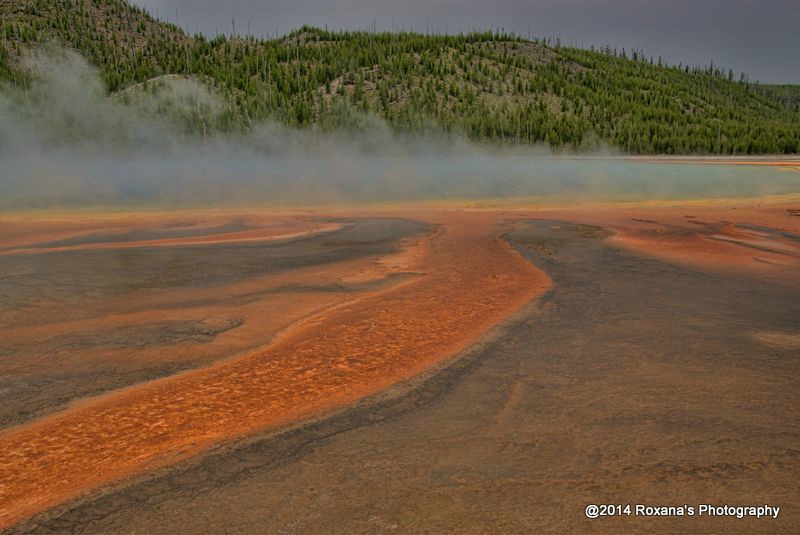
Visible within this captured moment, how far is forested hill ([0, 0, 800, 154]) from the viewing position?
4141 inches

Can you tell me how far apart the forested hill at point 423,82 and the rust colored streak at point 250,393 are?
9783 centimetres

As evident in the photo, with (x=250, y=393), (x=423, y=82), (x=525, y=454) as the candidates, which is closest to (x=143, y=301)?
(x=250, y=393)

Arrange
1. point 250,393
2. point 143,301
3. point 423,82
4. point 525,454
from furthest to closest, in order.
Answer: point 423,82, point 143,301, point 250,393, point 525,454

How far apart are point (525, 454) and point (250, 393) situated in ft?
7.65

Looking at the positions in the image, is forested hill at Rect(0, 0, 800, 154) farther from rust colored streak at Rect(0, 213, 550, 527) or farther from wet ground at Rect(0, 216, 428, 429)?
rust colored streak at Rect(0, 213, 550, 527)

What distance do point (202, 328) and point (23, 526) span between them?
12.8 ft

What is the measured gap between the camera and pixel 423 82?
398ft

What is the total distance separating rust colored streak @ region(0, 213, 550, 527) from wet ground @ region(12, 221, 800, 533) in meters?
0.25

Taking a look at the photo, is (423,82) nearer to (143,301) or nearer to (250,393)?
(143,301)

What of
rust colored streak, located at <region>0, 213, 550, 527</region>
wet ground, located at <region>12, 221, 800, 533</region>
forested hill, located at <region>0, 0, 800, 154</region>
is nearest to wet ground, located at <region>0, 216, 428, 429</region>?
rust colored streak, located at <region>0, 213, 550, 527</region>

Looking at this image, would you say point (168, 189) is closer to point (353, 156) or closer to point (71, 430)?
point (71, 430)

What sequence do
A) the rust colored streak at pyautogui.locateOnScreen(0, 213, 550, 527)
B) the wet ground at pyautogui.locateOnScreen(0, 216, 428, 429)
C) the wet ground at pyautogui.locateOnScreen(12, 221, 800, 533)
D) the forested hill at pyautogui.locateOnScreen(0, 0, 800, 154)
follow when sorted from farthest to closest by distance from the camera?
1. the forested hill at pyautogui.locateOnScreen(0, 0, 800, 154)
2. the wet ground at pyautogui.locateOnScreen(0, 216, 428, 429)
3. the rust colored streak at pyautogui.locateOnScreen(0, 213, 550, 527)
4. the wet ground at pyautogui.locateOnScreen(12, 221, 800, 533)

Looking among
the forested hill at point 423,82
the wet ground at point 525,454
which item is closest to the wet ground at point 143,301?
the wet ground at point 525,454

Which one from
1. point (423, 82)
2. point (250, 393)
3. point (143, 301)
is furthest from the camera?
point (423, 82)
